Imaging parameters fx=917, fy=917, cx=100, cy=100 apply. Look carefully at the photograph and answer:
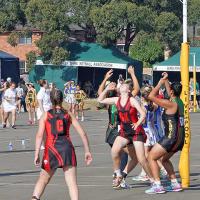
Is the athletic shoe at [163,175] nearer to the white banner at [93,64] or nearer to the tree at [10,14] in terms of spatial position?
the white banner at [93,64]

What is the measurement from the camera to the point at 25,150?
23984mm

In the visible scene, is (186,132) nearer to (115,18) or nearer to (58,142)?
(58,142)

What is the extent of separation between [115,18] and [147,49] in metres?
7.77

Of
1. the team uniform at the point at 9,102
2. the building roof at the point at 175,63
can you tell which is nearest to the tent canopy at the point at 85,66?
the building roof at the point at 175,63

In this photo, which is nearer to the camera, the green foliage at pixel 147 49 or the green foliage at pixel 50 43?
the green foliage at pixel 50 43

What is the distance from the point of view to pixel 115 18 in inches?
2297

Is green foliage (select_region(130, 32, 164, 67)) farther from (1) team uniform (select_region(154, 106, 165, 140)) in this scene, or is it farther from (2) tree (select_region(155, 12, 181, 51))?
(1) team uniform (select_region(154, 106, 165, 140))

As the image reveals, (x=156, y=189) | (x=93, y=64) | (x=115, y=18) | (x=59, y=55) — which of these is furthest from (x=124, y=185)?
(x=115, y=18)

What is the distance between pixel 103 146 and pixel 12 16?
36.1 meters

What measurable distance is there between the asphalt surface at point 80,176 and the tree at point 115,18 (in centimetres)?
2847

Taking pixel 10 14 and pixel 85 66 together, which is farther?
pixel 10 14

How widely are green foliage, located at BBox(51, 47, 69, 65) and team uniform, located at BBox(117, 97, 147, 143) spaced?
4097 cm

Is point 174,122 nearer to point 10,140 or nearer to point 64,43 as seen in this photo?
point 10,140

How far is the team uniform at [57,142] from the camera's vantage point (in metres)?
11.7
